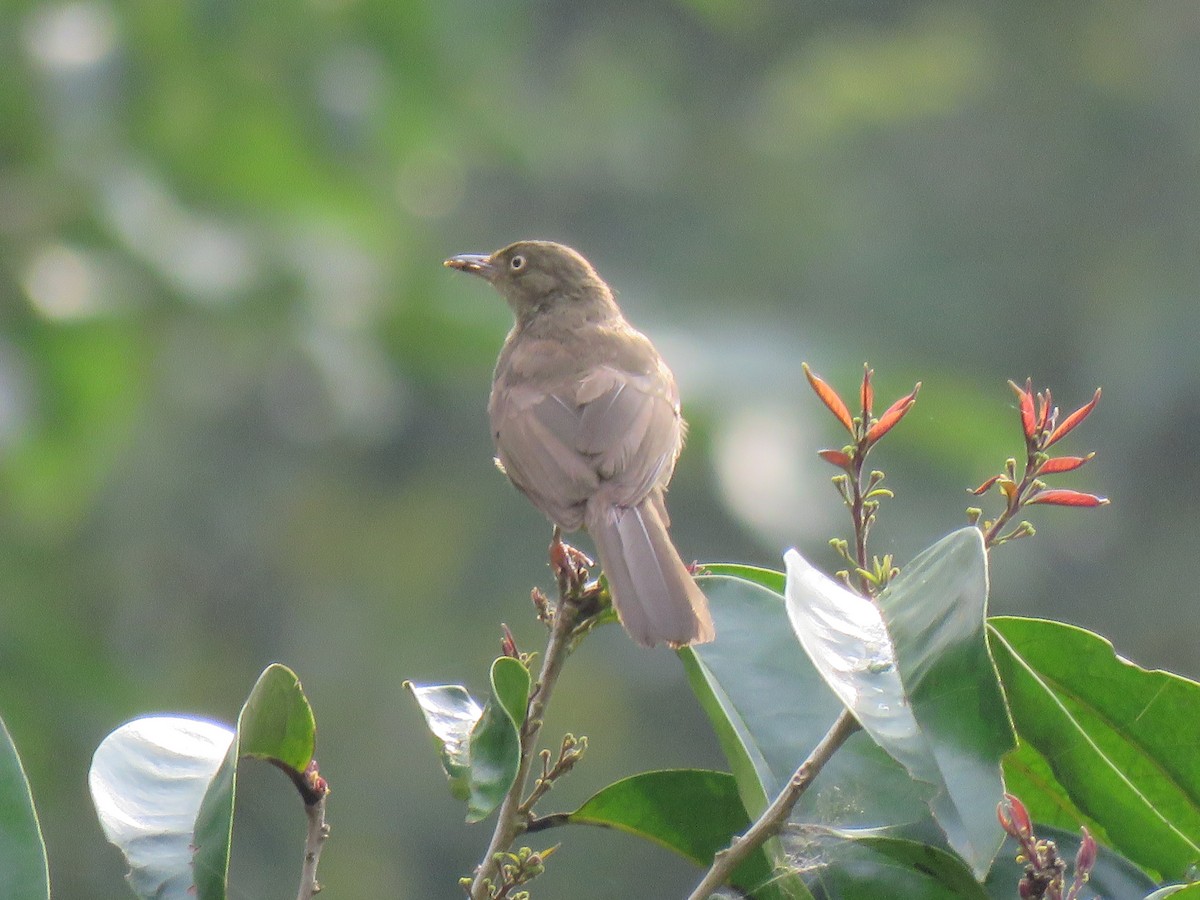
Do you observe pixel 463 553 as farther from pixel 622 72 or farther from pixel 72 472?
pixel 72 472

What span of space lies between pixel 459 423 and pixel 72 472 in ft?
27.2

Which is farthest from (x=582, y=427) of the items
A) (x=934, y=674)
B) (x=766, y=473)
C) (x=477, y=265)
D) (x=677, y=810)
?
(x=766, y=473)

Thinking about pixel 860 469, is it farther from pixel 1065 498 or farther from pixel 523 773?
pixel 523 773

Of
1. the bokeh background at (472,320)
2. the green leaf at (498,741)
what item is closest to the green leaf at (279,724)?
the green leaf at (498,741)

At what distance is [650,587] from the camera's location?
2564 millimetres

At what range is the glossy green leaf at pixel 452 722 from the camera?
2176 millimetres

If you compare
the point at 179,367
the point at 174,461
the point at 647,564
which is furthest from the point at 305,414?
the point at 647,564

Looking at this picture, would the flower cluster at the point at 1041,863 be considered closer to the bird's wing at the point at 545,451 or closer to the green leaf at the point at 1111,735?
the green leaf at the point at 1111,735

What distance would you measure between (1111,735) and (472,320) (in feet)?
23.4

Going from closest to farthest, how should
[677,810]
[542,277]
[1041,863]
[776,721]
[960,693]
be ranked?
[1041,863]
[960,693]
[776,721]
[677,810]
[542,277]

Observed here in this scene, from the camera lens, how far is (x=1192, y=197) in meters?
17.2

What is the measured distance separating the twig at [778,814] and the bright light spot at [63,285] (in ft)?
22.4

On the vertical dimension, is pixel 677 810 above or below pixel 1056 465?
below

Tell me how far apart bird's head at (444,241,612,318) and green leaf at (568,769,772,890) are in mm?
2926
